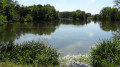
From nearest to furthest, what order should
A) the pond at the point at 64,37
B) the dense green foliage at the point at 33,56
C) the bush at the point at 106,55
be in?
the bush at the point at 106,55, the dense green foliage at the point at 33,56, the pond at the point at 64,37

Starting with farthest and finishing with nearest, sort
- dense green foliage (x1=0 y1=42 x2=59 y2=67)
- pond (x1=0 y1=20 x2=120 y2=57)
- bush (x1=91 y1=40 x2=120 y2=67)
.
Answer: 1. pond (x1=0 y1=20 x2=120 y2=57)
2. dense green foliage (x1=0 y1=42 x2=59 y2=67)
3. bush (x1=91 y1=40 x2=120 y2=67)

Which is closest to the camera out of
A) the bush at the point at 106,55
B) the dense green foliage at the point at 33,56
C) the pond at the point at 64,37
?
the bush at the point at 106,55

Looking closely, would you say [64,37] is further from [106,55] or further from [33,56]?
[106,55]

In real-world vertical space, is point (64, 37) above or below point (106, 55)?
below

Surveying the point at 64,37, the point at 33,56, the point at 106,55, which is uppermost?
the point at 106,55

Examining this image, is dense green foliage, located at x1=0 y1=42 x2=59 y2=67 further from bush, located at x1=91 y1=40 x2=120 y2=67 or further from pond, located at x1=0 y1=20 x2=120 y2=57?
bush, located at x1=91 y1=40 x2=120 y2=67

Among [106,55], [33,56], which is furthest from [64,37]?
[106,55]

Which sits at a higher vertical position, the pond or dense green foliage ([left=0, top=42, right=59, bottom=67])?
dense green foliage ([left=0, top=42, right=59, bottom=67])

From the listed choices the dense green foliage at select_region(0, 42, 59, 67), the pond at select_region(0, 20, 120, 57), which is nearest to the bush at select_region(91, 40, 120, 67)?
the pond at select_region(0, 20, 120, 57)

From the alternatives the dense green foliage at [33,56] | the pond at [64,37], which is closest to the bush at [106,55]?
the pond at [64,37]

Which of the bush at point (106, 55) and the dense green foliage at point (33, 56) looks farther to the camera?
the dense green foliage at point (33, 56)

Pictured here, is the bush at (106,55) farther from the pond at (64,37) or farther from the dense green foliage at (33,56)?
the dense green foliage at (33,56)

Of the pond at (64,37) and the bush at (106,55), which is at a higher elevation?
the bush at (106,55)

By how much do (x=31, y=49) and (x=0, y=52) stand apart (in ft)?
7.74
